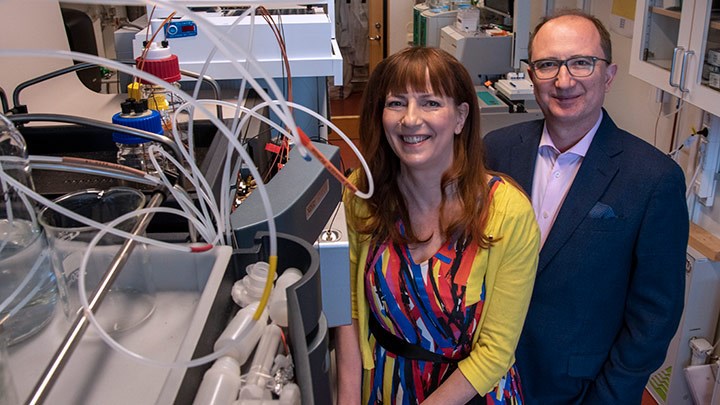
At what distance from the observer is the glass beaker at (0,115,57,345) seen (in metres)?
0.67

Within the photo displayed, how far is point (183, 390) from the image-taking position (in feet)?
1.78

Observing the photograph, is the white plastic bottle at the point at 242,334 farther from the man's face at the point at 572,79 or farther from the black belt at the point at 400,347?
the man's face at the point at 572,79

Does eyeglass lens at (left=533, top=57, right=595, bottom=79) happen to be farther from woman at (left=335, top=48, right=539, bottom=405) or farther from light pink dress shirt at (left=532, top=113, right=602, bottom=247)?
woman at (left=335, top=48, right=539, bottom=405)

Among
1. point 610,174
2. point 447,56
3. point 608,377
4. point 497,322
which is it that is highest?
point 447,56

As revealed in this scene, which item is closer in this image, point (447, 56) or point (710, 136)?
point (447, 56)

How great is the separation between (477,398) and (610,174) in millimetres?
579

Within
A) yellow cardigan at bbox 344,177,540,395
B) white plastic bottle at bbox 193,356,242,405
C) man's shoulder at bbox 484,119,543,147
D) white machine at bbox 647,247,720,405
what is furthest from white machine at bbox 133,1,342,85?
white machine at bbox 647,247,720,405

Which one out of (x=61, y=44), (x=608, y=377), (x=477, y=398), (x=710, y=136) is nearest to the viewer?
(x=477, y=398)

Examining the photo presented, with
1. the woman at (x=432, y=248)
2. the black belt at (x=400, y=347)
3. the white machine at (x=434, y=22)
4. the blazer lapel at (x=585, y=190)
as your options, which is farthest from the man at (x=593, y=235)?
the white machine at (x=434, y=22)

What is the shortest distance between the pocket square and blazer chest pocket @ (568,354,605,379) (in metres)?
0.35

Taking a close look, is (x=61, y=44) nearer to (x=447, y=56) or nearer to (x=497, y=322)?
(x=447, y=56)

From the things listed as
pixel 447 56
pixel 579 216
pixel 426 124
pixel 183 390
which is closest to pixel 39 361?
pixel 183 390

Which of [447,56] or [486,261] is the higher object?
[447,56]

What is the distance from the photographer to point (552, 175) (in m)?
1.49
